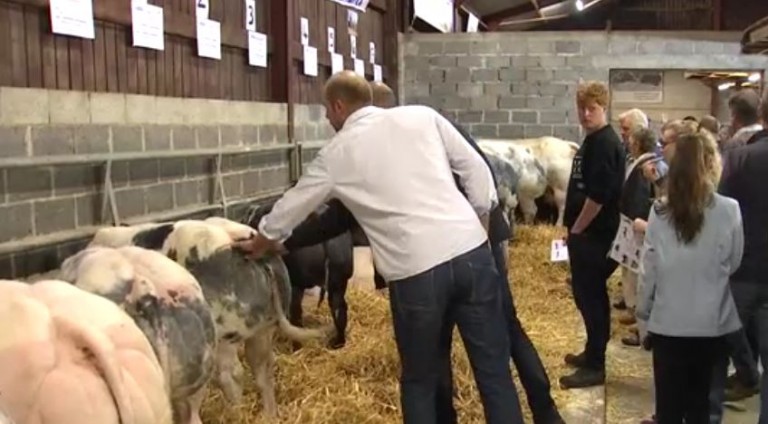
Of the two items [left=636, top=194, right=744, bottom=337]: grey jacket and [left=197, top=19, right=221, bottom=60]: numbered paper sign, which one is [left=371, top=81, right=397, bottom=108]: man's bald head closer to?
[left=197, top=19, right=221, bottom=60]: numbered paper sign

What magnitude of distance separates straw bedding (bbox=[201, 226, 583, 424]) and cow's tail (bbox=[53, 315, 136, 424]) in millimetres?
1617

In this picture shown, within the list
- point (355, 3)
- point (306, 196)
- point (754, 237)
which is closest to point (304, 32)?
point (355, 3)

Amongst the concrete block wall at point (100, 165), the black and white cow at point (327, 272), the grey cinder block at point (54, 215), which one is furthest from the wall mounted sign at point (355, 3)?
the grey cinder block at point (54, 215)

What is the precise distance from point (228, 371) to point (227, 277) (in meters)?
0.39

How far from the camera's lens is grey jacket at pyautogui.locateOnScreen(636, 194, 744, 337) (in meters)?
3.20

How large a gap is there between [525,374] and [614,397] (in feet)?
3.14

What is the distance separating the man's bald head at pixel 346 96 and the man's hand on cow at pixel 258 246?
0.53 meters

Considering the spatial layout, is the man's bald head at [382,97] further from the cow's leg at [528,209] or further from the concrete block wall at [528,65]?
the concrete block wall at [528,65]

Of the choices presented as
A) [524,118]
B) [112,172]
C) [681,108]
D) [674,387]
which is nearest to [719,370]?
[674,387]

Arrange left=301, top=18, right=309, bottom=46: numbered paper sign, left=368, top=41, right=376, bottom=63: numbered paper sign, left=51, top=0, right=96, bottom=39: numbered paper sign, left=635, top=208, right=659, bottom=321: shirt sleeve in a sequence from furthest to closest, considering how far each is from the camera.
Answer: left=368, top=41, right=376, bottom=63: numbered paper sign < left=301, top=18, right=309, bottom=46: numbered paper sign < left=51, top=0, right=96, bottom=39: numbered paper sign < left=635, top=208, right=659, bottom=321: shirt sleeve

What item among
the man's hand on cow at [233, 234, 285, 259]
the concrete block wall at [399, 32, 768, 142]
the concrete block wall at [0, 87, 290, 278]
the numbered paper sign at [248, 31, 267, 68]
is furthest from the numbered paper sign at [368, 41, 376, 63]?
the man's hand on cow at [233, 234, 285, 259]

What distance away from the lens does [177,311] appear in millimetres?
2764

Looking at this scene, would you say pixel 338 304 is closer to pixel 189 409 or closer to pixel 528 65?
pixel 189 409

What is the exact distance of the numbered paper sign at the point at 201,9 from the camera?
525 cm
